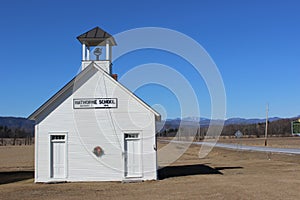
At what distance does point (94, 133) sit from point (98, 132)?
8.2 inches

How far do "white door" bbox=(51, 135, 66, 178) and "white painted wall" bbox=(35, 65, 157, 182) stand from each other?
239 mm

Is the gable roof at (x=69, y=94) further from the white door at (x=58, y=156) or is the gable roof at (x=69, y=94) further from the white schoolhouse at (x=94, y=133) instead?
the white door at (x=58, y=156)

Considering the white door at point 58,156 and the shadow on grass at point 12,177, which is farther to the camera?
the shadow on grass at point 12,177

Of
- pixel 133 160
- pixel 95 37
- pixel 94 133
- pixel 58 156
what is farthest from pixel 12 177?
pixel 95 37

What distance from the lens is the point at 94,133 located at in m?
21.8

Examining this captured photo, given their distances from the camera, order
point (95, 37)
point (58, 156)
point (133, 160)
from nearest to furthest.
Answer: point (58, 156) < point (133, 160) < point (95, 37)

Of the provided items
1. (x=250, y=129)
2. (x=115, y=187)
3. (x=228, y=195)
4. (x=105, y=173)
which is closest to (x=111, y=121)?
(x=105, y=173)

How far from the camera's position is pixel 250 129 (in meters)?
165

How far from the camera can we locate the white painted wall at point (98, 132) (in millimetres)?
21562

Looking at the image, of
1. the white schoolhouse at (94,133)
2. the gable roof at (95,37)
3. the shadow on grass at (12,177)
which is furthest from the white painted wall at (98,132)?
the shadow on grass at (12,177)

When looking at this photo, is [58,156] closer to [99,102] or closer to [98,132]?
[98,132]

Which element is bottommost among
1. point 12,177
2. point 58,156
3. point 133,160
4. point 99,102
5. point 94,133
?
point 12,177

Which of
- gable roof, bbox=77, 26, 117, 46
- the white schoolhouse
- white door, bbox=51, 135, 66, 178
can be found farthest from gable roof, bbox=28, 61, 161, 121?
gable roof, bbox=77, 26, 117, 46

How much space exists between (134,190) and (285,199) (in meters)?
6.13
